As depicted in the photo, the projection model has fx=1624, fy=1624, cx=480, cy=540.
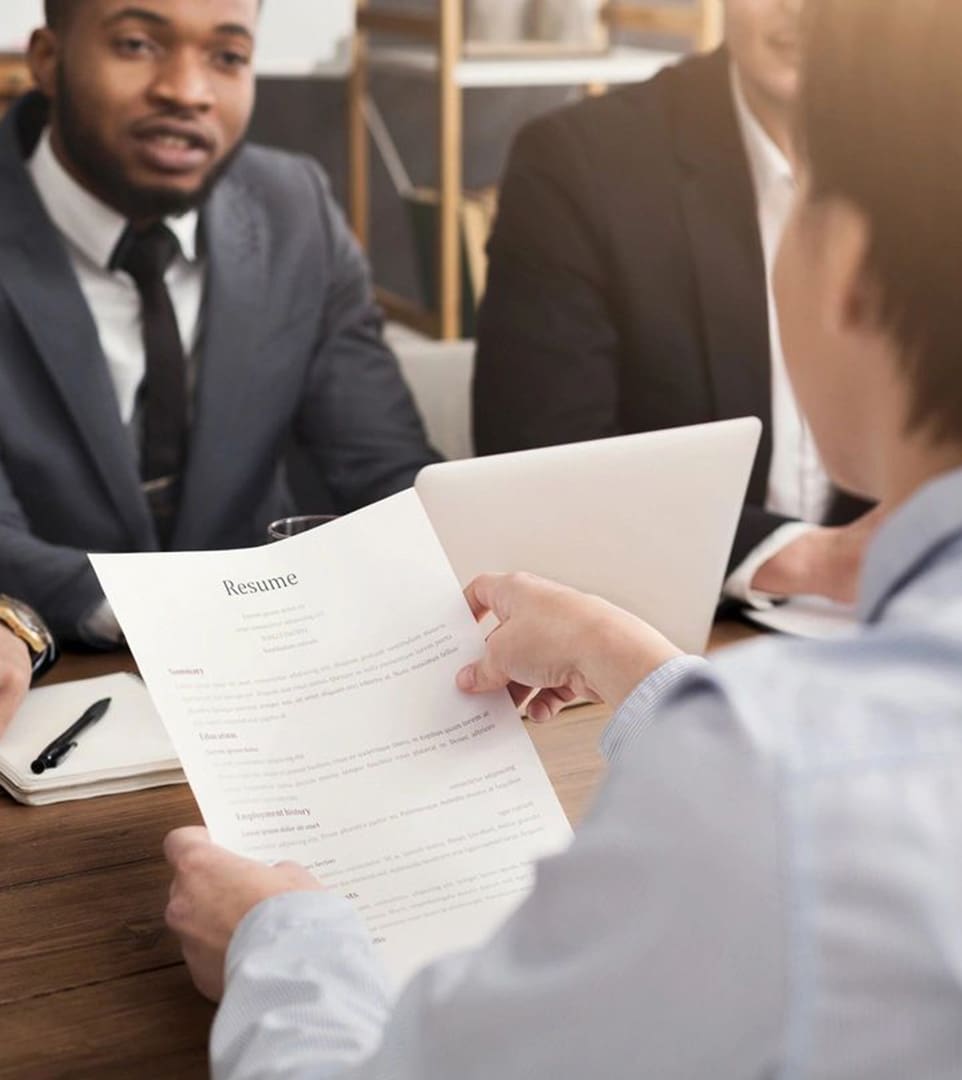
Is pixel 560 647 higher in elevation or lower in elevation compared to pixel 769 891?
lower

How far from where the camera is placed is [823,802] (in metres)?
0.53

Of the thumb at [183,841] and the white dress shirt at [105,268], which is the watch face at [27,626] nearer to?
the thumb at [183,841]

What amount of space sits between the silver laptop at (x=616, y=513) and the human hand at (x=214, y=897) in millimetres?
367

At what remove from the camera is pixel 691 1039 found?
54 centimetres

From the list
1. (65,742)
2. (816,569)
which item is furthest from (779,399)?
(65,742)

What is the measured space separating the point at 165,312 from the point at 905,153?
160cm

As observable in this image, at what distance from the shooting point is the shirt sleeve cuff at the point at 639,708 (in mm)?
1007

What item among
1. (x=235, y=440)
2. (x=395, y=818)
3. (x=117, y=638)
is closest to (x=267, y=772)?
(x=395, y=818)

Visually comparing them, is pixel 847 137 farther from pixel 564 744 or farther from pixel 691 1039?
pixel 564 744

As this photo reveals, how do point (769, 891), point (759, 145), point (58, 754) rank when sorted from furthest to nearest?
point (759, 145), point (58, 754), point (769, 891)

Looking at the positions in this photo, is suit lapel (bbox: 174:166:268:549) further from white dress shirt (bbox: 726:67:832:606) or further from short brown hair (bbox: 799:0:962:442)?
short brown hair (bbox: 799:0:962:442)

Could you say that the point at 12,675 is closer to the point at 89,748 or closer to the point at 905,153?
the point at 89,748

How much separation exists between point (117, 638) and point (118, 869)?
17.1 inches

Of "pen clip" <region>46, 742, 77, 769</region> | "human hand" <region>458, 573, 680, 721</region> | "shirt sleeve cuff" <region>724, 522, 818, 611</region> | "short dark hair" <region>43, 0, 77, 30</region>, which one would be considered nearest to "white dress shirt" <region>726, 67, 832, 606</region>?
"shirt sleeve cuff" <region>724, 522, 818, 611</region>
